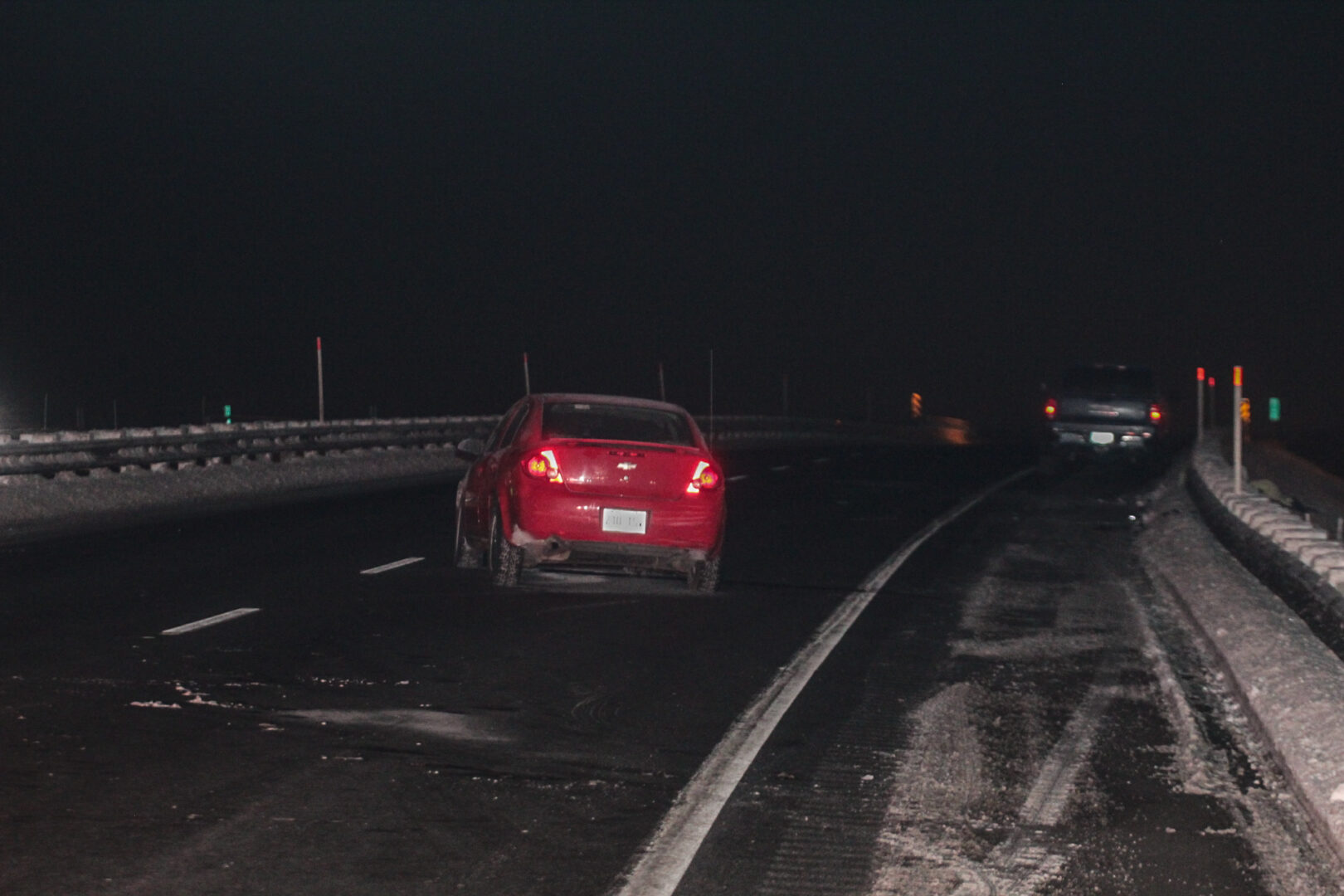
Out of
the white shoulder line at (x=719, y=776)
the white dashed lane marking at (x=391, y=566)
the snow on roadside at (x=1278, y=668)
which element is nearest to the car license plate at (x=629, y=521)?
the white shoulder line at (x=719, y=776)

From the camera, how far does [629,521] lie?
1266 centimetres

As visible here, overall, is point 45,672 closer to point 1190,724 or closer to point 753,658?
point 753,658

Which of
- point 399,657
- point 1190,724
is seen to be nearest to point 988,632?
point 1190,724

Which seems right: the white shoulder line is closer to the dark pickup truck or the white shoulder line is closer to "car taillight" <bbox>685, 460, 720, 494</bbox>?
"car taillight" <bbox>685, 460, 720, 494</bbox>

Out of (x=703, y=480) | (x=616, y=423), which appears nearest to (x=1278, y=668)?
(x=703, y=480)

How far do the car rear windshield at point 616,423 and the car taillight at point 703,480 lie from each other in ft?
1.18

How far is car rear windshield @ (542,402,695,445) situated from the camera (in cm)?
1321

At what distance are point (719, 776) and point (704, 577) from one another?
20.4 feet

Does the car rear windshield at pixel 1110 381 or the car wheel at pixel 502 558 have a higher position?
the car rear windshield at pixel 1110 381

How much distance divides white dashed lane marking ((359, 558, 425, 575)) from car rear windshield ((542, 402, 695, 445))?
7.39 feet

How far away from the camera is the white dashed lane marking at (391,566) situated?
46.5 feet

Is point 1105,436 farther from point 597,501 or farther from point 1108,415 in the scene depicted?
point 597,501

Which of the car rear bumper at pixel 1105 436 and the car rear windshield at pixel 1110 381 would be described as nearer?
the car rear bumper at pixel 1105 436

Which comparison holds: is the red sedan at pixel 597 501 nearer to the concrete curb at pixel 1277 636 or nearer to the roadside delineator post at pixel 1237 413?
the concrete curb at pixel 1277 636
